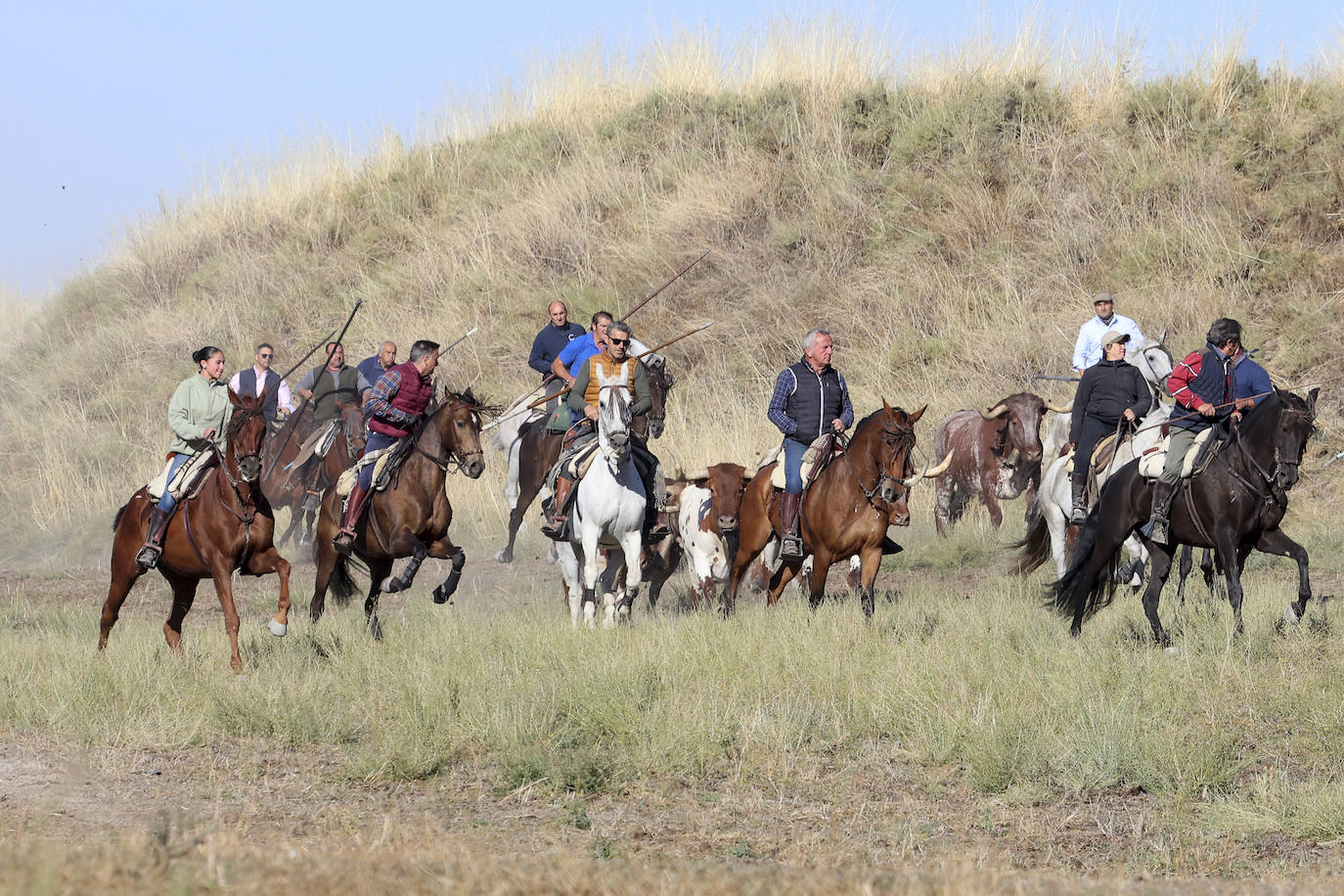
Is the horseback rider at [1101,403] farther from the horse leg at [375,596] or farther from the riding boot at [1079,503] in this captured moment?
the horse leg at [375,596]

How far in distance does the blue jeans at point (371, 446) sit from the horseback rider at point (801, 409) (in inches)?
128

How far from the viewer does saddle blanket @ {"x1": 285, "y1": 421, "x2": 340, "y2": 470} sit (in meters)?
17.9

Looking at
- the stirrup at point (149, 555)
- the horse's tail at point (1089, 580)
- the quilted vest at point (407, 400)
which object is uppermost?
the quilted vest at point (407, 400)

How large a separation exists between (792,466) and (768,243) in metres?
14.9

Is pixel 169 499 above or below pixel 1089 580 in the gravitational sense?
above

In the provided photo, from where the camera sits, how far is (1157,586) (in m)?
11.6

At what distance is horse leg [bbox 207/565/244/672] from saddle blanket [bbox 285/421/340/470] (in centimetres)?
662

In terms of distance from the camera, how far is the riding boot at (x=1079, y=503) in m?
14.0

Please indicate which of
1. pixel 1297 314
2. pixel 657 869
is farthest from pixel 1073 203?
pixel 657 869

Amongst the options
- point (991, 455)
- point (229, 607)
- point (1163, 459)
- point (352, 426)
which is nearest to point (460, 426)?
point (229, 607)

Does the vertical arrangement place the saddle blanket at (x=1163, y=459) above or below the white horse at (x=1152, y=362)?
below

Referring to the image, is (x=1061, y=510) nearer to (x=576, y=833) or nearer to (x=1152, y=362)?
(x=1152, y=362)

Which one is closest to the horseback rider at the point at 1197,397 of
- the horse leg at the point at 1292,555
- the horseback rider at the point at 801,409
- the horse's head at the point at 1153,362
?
the horse leg at the point at 1292,555

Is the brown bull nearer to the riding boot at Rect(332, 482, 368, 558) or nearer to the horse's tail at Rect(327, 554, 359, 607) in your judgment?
the horse's tail at Rect(327, 554, 359, 607)
